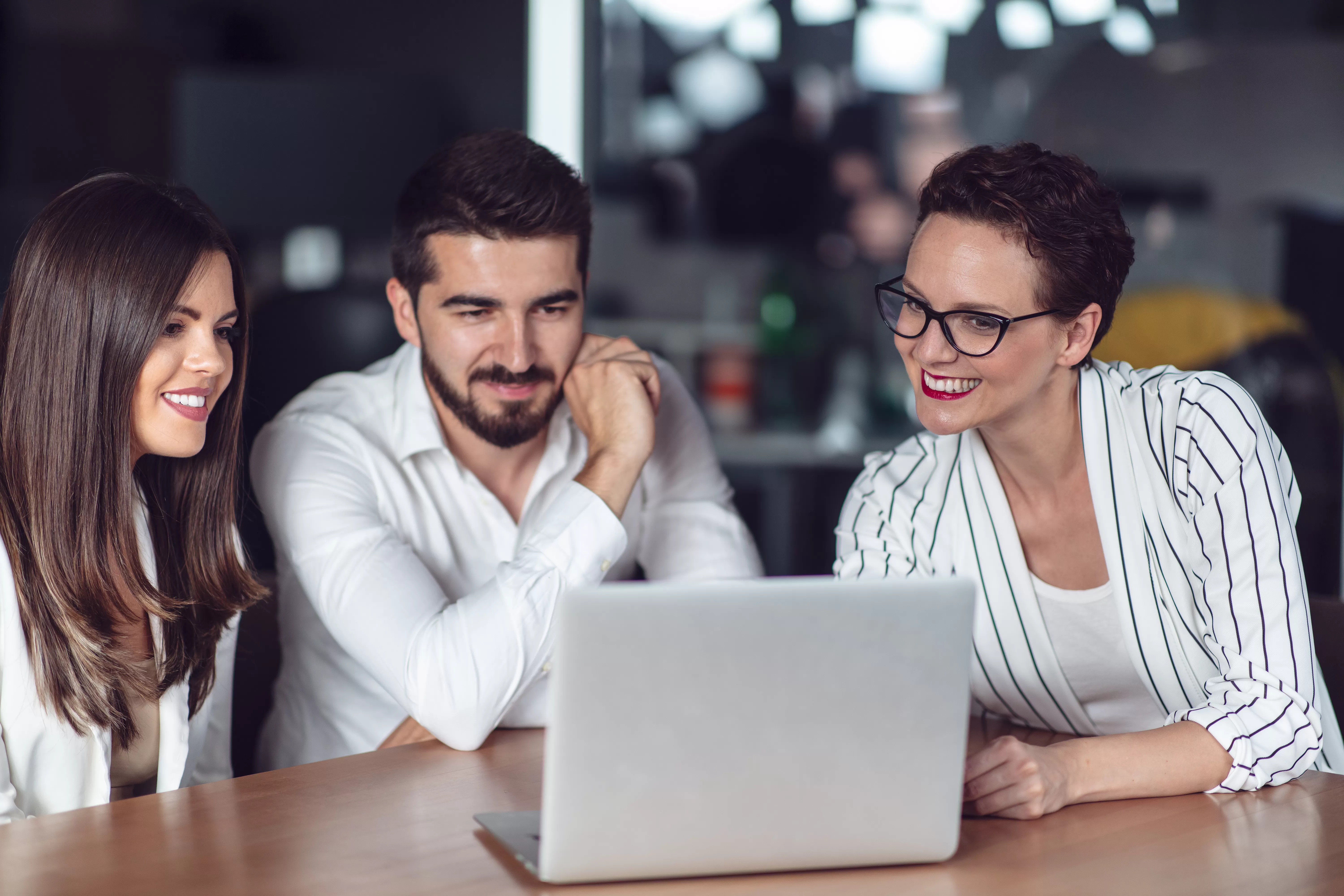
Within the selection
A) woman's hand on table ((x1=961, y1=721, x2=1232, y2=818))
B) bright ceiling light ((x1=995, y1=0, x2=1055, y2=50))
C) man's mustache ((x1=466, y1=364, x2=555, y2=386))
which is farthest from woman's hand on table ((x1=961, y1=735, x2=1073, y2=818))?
bright ceiling light ((x1=995, y1=0, x2=1055, y2=50))

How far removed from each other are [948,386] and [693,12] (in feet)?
9.57

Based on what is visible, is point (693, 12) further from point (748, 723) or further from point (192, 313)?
point (748, 723)

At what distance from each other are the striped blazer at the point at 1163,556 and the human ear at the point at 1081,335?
49mm

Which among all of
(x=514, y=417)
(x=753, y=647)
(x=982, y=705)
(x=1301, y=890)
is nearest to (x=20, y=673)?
(x=514, y=417)

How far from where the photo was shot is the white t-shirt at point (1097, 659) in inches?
65.7

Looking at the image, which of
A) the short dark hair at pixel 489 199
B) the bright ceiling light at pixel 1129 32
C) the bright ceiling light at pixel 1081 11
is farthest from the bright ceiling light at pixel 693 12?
the short dark hair at pixel 489 199

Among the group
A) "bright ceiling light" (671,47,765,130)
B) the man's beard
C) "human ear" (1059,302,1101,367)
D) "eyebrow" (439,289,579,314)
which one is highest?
"bright ceiling light" (671,47,765,130)

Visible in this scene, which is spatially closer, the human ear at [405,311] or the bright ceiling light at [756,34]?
the human ear at [405,311]

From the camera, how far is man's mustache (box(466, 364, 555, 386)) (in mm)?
1886

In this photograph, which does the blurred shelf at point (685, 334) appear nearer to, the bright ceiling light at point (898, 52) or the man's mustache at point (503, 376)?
the bright ceiling light at point (898, 52)

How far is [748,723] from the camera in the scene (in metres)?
0.98

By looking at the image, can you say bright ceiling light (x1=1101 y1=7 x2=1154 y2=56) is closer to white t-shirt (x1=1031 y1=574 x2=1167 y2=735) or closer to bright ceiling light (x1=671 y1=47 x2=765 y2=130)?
bright ceiling light (x1=671 y1=47 x2=765 y2=130)

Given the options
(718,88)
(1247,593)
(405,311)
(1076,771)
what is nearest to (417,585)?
(405,311)

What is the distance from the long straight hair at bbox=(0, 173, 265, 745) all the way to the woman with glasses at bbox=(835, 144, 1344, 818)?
90cm
